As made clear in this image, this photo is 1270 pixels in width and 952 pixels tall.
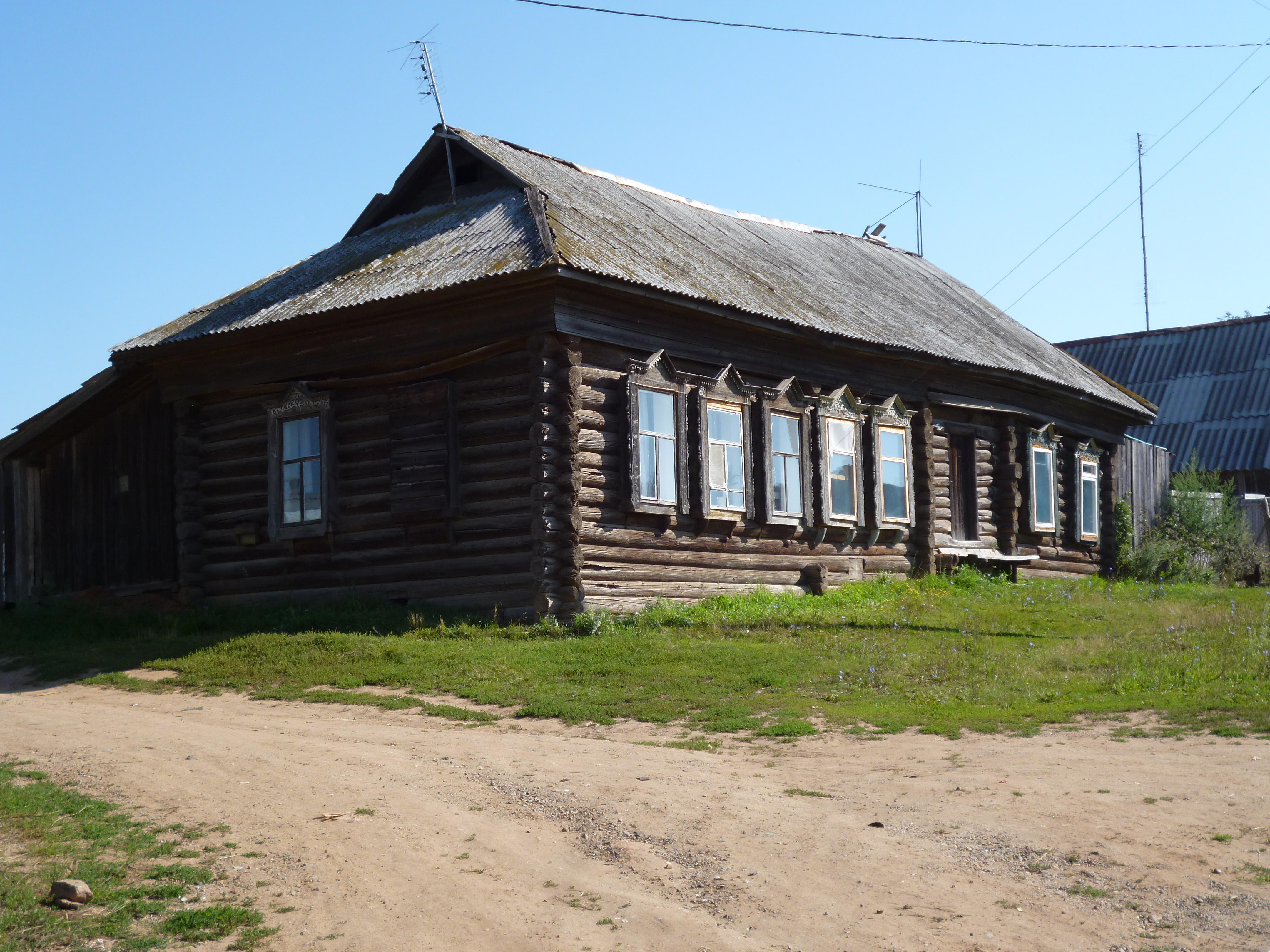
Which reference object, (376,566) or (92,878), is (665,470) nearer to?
(376,566)

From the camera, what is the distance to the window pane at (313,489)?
17.4 metres

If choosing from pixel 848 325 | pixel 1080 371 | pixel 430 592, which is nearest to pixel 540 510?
pixel 430 592

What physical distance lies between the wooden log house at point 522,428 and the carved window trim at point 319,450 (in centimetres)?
4

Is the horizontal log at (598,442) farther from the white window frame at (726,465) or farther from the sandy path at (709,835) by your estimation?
the sandy path at (709,835)

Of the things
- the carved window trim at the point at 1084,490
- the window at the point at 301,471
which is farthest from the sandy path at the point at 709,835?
the carved window trim at the point at 1084,490

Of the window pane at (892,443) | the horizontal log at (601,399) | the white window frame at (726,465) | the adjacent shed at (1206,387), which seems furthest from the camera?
the adjacent shed at (1206,387)

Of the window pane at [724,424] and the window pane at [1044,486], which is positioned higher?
A: the window pane at [724,424]

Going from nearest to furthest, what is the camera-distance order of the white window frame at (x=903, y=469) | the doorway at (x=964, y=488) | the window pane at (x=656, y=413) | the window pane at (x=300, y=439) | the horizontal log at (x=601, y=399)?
the horizontal log at (x=601, y=399) < the window pane at (x=656, y=413) < the window pane at (x=300, y=439) < the white window frame at (x=903, y=469) < the doorway at (x=964, y=488)

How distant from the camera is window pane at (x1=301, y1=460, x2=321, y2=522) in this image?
17.4 m

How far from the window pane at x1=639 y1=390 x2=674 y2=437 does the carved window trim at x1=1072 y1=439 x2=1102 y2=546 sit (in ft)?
37.9

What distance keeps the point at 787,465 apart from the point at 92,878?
42.3ft

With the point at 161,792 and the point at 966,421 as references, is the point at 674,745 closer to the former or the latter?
the point at 161,792

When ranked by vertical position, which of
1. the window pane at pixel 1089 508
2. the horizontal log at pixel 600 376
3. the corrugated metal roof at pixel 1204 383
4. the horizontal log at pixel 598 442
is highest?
the corrugated metal roof at pixel 1204 383

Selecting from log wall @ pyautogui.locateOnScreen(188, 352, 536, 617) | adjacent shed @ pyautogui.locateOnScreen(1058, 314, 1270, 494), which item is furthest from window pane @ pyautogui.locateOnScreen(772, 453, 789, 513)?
adjacent shed @ pyautogui.locateOnScreen(1058, 314, 1270, 494)
